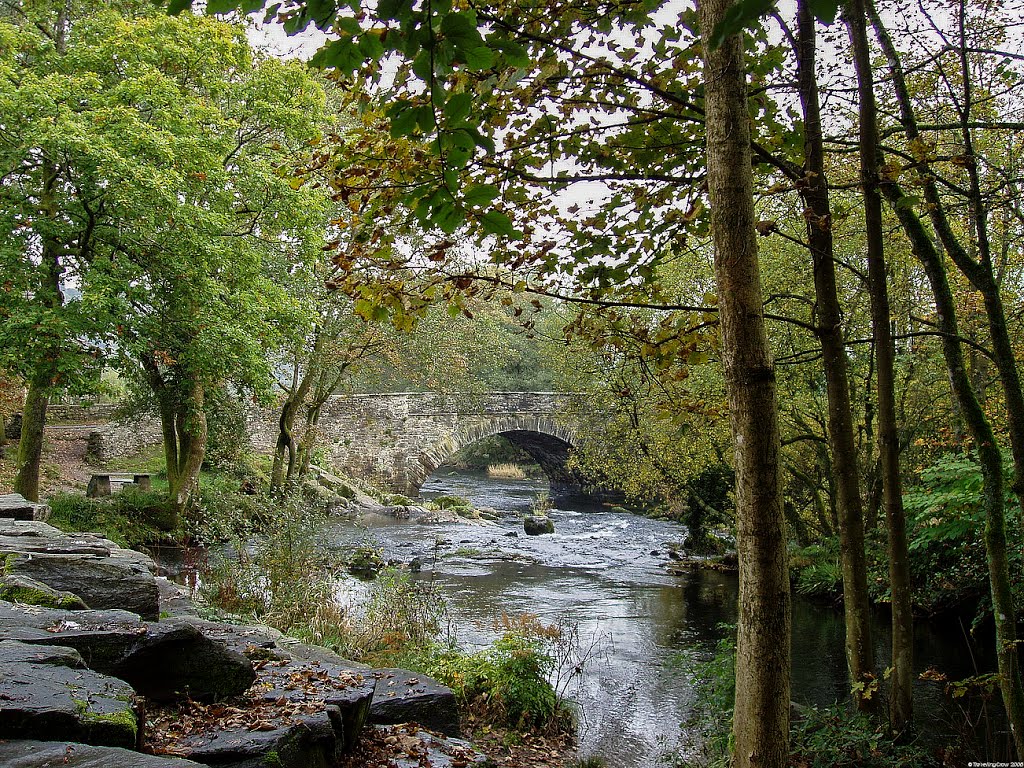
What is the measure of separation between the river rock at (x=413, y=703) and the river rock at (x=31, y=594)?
1.75 metres

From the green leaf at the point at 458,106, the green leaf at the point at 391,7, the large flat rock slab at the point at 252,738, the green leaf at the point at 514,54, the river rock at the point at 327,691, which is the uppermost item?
the green leaf at the point at 514,54

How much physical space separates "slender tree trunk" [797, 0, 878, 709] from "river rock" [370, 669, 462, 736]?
2521 millimetres

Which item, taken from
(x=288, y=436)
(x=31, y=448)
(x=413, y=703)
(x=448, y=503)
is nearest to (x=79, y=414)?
(x=288, y=436)

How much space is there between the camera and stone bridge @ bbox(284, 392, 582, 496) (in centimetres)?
2611

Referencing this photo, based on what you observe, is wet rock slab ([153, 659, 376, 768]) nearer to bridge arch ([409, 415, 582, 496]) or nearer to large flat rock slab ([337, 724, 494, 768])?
large flat rock slab ([337, 724, 494, 768])

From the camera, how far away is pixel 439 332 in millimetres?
20141

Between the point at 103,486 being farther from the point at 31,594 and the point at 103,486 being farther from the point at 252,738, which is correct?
the point at 252,738

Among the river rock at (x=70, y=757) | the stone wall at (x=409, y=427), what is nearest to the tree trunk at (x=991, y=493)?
the river rock at (x=70, y=757)

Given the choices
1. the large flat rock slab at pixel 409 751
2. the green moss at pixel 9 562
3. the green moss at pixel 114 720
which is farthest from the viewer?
the green moss at pixel 9 562

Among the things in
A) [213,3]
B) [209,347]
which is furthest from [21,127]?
[213,3]

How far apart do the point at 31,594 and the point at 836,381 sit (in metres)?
4.51

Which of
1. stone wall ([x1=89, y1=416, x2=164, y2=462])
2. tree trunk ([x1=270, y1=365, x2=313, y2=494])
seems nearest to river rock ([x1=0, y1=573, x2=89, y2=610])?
tree trunk ([x1=270, y1=365, x2=313, y2=494])

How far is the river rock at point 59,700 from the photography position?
2100 mm

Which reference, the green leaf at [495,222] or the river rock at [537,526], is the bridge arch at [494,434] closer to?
the river rock at [537,526]
